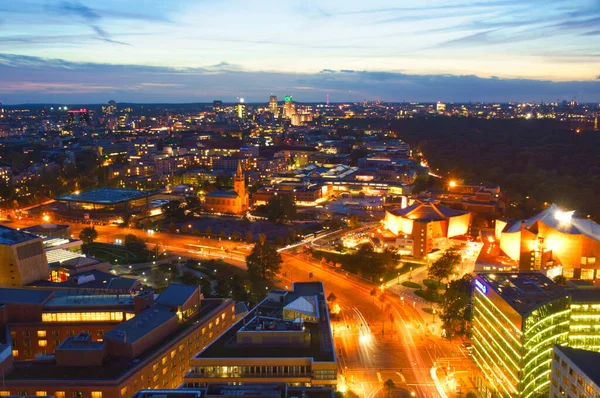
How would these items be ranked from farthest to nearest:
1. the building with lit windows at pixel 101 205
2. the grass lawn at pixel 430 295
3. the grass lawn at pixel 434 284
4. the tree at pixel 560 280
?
1. the building with lit windows at pixel 101 205
2. the grass lawn at pixel 434 284
3. the tree at pixel 560 280
4. the grass lawn at pixel 430 295

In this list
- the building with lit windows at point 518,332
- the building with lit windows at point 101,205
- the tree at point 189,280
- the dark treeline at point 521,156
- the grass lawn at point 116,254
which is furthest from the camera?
the dark treeline at point 521,156

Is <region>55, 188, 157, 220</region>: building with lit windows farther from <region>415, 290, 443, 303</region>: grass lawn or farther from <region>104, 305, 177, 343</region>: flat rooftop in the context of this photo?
<region>104, 305, 177, 343</region>: flat rooftop

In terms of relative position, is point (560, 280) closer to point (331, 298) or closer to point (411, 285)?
point (411, 285)

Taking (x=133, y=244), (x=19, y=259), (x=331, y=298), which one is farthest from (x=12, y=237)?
(x=331, y=298)

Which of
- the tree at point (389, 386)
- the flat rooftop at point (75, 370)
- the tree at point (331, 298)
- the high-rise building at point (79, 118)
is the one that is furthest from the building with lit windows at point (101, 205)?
the high-rise building at point (79, 118)

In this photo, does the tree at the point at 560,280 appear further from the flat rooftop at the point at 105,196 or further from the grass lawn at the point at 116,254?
the flat rooftop at the point at 105,196

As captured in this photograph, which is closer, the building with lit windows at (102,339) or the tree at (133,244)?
the building with lit windows at (102,339)
